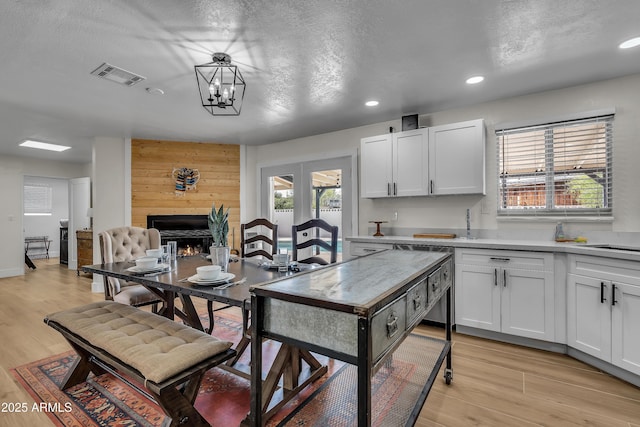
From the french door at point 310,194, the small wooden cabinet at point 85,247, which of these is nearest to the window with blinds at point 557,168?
the french door at point 310,194

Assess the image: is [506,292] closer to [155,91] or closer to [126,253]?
[126,253]

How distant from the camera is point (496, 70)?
2705 mm

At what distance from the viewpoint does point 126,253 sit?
3055 mm

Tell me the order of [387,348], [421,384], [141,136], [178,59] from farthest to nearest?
[141,136], [178,59], [421,384], [387,348]

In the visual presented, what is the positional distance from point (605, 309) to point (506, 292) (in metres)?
0.67

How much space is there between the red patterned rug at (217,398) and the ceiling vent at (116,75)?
95.5 inches

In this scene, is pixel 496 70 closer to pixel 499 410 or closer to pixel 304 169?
pixel 499 410

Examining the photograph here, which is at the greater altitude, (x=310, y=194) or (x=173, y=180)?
(x=173, y=180)

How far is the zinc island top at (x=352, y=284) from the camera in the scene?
102 centimetres

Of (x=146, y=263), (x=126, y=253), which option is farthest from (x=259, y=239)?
(x=126, y=253)

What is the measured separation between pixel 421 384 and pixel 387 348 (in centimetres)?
142

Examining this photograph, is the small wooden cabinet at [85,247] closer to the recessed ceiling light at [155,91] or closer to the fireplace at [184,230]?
the fireplace at [184,230]

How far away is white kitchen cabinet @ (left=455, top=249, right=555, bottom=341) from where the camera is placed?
268 cm

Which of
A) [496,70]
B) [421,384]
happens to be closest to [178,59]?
[496,70]
